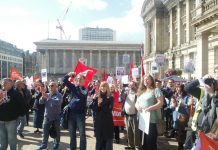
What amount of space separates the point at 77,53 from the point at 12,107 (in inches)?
3990

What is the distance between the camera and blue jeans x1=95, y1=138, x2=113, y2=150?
312 inches

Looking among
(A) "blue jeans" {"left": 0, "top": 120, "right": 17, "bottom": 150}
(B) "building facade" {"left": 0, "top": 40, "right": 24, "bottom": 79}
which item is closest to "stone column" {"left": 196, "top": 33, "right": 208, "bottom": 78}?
(A) "blue jeans" {"left": 0, "top": 120, "right": 17, "bottom": 150}

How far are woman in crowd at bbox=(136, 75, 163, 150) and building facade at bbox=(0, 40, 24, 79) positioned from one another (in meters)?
126

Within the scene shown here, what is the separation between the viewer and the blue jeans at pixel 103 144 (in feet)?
26.0

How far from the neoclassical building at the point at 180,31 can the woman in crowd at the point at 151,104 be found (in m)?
9.93

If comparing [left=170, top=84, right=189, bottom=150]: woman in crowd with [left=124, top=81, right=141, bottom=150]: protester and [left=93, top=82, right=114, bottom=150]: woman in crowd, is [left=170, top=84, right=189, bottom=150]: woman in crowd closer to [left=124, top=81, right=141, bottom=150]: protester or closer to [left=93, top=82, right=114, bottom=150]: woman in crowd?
[left=124, top=81, right=141, bottom=150]: protester

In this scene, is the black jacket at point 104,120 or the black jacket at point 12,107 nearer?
the black jacket at point 12,107

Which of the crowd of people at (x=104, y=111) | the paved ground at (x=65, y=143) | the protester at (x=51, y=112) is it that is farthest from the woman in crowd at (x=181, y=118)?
the protester at (x=51, y=112)

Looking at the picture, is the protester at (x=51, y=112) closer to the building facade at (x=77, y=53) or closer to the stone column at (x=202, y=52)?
the stone column at (x=202, y=52)

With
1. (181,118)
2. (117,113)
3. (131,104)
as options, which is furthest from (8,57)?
(181,118)

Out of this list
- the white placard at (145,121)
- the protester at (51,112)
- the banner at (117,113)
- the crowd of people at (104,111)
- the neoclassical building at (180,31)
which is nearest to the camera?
the crowd of people at (104,111)

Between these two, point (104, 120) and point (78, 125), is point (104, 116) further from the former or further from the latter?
point (78, 125)

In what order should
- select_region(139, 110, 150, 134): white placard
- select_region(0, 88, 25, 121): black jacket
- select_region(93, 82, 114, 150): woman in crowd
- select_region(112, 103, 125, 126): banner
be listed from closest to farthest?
select_region(139, 110, 150, 134): white placard
select_region(0, 88, 25, 121): black jacket
select_region(93, 82, 114, 150): woman in crowd
select_region(112, 103, 125, 126): banner

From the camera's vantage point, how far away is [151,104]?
7.33 metres
